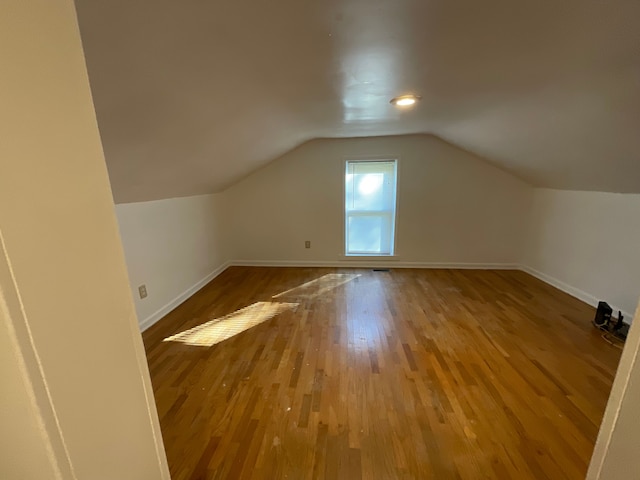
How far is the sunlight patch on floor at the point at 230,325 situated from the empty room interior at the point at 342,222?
0.04 metres

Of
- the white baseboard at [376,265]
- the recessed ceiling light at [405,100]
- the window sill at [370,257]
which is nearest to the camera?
the recessed ceiling light at [405,100]

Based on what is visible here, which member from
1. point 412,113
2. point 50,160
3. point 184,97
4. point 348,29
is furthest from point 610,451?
point 412,113

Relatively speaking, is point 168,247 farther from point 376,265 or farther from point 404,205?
point 404,205

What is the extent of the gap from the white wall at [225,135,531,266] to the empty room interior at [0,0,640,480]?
0.13ft

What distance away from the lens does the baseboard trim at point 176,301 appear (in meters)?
2.58

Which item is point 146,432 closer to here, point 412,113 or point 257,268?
point 412,113

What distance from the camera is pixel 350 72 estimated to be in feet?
4.93

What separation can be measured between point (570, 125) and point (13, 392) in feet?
8.96

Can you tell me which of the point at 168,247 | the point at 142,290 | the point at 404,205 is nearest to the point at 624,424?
the point at 142,290

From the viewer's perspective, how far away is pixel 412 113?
2453mm

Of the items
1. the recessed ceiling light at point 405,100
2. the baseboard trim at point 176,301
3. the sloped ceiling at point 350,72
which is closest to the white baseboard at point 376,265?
the baseboard trim at point 176,301

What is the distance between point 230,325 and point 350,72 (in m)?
2.26

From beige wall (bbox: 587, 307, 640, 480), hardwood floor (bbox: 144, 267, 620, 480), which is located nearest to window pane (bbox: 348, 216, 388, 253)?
hardwood floor (bbox: 144, 267, 620, 480)

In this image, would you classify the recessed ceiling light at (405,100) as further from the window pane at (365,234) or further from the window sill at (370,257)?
the window sill at (370,257)
